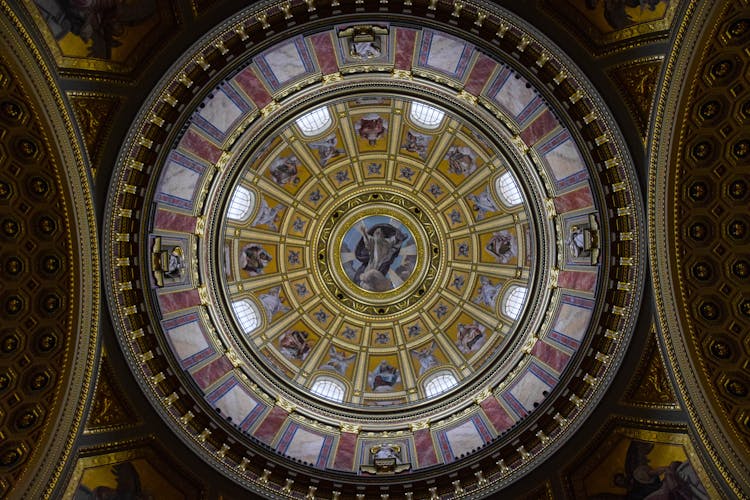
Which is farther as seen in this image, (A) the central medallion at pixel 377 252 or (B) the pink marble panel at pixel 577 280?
(A) the central medallion at pixel 377 252

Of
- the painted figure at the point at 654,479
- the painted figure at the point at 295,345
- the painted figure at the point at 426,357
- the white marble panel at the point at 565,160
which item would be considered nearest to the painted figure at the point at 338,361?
the painted figure at the point at 295,345

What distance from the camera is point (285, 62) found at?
19.3 meters

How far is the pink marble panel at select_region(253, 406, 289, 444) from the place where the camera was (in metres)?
22.0

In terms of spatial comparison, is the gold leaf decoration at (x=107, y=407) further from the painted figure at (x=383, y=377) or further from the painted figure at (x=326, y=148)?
the painted figure at (x=326, y=148)

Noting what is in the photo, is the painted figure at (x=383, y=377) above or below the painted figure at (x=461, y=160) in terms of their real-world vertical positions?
below

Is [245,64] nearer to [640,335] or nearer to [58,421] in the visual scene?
[58,421]

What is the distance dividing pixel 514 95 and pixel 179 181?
12.4 meters

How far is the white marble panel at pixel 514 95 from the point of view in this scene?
18672mm

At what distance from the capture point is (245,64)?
59.5ft

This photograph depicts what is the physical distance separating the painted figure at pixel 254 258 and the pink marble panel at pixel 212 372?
21.6 ft

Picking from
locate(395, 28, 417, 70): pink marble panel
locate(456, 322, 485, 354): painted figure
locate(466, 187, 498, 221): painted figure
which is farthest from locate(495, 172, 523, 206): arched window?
locate(395, 28, 417, 70): pink marble panel

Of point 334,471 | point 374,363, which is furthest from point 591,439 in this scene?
point 374,363

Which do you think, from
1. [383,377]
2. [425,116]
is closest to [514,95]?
[425,116]

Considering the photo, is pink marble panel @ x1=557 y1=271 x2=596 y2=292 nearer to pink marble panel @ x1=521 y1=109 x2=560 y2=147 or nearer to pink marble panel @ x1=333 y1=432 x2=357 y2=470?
pink marble panel @ x1=521 y1=109 x2=560 y2=147
